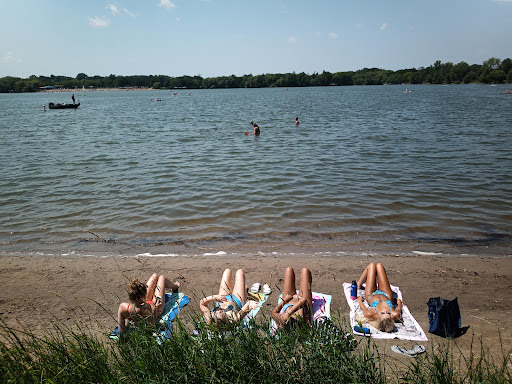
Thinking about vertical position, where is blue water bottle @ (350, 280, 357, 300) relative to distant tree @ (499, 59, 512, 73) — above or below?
below

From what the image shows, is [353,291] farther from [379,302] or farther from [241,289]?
[241,289]

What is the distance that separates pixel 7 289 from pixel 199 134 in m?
21.9

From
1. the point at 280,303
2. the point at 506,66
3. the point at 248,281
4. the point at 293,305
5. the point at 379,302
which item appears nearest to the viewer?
the point at 293,305

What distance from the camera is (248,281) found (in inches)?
281

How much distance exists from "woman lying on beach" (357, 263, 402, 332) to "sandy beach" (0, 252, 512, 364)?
31 cm

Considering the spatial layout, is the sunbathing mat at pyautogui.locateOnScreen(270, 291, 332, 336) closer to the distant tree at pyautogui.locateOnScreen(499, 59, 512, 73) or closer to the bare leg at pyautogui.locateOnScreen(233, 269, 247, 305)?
the bare leg at pyautogui.locateOnScreen(233, 269, 247, 305)

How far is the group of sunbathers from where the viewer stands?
5.26 metres

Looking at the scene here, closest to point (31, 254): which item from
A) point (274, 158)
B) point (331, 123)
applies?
point (274, 158)

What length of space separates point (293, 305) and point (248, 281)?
1855mm

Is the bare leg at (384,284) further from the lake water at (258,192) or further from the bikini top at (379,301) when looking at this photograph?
the lake water at (258,192)

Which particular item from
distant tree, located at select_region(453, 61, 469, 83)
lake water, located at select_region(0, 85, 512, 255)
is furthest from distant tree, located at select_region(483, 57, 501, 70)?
lake water, located at select_region(0, 85, 512, 255)

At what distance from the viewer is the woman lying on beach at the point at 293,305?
16.5 feet

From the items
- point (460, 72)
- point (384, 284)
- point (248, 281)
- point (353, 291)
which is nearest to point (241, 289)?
point (248, 281)

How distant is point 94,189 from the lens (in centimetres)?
1397
